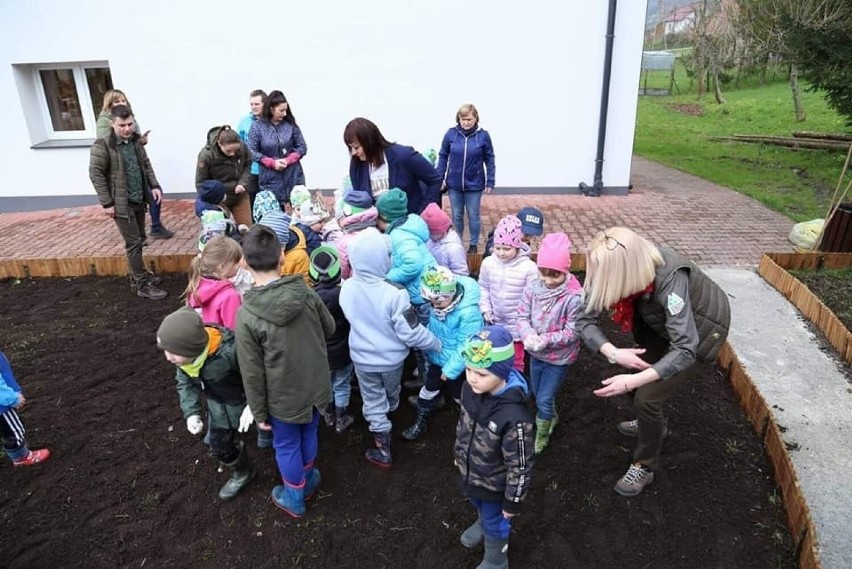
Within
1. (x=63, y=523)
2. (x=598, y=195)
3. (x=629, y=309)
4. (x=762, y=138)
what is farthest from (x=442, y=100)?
(x=762, y=138)

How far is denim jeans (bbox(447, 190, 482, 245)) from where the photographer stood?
718 centimetres

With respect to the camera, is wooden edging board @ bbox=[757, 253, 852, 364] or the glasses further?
wooden edging board @ bbox=[757, 253, 852, 364]

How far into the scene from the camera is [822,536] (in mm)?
3266

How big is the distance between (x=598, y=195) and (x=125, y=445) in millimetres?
8062

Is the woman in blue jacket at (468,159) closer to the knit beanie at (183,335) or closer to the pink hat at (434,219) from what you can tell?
the pink hat at (434,219)

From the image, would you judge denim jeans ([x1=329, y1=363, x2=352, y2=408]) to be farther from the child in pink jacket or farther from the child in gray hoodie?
the child in pink jacket

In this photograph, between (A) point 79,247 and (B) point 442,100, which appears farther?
(B) point 442,100

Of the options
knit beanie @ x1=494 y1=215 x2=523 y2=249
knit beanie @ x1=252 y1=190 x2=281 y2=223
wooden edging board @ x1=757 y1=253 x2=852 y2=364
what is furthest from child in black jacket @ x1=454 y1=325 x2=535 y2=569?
wooden edging board @ x1=757 y1=253 x2=852 y2=364

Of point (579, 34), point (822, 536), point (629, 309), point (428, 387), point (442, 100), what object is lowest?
point (822, 536)

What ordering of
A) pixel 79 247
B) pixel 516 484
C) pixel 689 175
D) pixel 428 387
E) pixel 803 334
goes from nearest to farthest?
pixel 516 484
pixel 428 387
pixel 803 334
pixel 79 247
pixel 689 175

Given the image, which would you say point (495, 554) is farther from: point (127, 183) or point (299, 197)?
point (127, 183)

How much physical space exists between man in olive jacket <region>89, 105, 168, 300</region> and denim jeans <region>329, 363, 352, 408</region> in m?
3.13

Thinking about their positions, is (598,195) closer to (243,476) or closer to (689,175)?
(689,175)

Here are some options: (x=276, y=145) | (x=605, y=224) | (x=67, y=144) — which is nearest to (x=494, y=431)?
(x=276, y=145)
